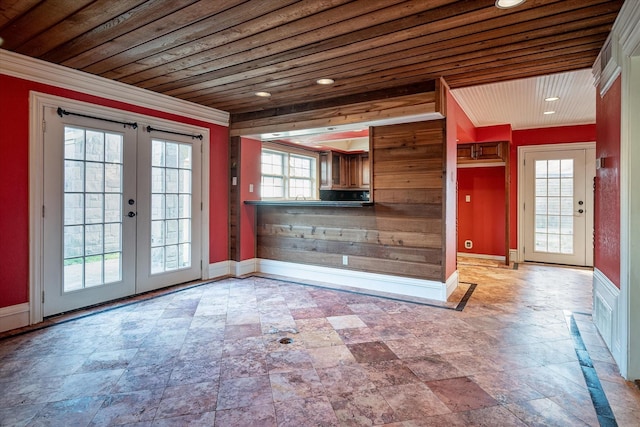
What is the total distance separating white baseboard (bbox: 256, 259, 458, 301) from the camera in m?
3.89

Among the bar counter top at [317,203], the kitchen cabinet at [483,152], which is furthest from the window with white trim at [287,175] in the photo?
the kitchen cabinet at [483,152]

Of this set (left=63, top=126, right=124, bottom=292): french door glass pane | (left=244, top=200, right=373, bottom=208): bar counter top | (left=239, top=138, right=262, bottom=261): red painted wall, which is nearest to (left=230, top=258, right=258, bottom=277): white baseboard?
(left=239, top=138, right=262, bottom=261): red painted wall

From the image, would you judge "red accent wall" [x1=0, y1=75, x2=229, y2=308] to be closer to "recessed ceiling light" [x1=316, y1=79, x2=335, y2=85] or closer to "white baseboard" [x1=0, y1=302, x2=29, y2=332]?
"white baseboard" [x1=0, y1=302, x2=29, y2=332]

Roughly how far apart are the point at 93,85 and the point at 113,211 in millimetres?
1273

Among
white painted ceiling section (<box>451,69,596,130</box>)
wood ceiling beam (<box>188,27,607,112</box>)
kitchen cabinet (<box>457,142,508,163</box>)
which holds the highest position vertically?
white painted ceiling section (<box>451,69,596,130</box>)

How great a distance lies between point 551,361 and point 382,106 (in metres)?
2.78

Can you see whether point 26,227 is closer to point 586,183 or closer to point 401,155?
point 401,155

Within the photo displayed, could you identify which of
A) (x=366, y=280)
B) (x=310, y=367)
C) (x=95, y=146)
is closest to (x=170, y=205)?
(x=95, y=146)

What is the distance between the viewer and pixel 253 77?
3.53m

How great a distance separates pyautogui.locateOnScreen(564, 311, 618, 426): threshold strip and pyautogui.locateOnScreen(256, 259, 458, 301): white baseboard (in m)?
1.23

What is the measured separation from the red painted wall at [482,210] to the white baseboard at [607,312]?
3.44m

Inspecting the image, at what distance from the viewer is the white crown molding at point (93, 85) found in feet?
9.73

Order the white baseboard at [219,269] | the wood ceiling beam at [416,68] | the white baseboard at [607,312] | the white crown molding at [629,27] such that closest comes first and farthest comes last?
the white crown molding at [629,27], the white baseboard at [607,312], the wood ceiling beam at [416,68], the white baseboard at [219,269]

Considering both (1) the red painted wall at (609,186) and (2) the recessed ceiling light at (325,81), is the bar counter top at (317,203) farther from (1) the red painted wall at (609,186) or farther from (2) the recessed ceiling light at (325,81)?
(1) the red painted wall at (609,186)
